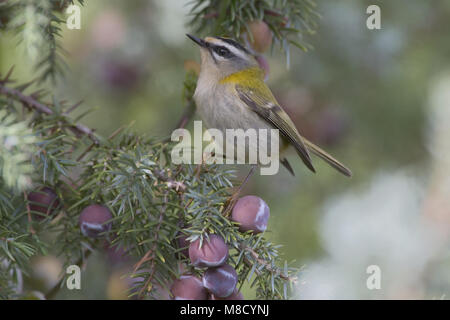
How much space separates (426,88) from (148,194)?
2488mm

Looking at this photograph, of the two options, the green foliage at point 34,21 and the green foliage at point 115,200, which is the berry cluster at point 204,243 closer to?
the green foliage at point 115,200

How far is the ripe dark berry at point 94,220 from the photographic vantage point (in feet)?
4.66

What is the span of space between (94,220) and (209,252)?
352mm

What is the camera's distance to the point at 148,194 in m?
1.43

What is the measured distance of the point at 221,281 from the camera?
1312 millimetres

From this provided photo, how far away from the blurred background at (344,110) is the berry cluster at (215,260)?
119cm

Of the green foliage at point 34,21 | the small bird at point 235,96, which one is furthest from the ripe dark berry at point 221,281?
the small bird at point 235,96

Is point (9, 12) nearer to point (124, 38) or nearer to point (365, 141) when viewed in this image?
point (124, 38)

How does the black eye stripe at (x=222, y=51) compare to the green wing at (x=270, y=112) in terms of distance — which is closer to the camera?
the black eye stripe at (x=222, y=51)

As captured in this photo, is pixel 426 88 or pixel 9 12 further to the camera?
pixel 426 88

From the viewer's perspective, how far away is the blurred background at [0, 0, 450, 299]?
2652mm

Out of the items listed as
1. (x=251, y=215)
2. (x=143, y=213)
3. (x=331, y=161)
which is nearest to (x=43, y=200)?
(x=143, y=213)
